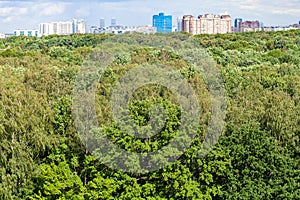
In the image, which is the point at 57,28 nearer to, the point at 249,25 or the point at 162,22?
the point at 249,25

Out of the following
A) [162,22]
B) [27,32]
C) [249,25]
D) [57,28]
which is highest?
[249,25]

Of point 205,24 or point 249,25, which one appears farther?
point 249,25

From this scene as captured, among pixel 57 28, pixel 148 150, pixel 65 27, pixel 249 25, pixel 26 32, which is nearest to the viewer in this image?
pixel 148 150

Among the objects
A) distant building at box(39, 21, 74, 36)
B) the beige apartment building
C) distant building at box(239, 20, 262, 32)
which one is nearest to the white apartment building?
distant building at box(39, 21, 74, 36)

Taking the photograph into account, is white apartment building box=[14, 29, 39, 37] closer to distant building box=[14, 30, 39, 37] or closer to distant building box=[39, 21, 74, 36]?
distant building box=[14, 30, 39, 37]

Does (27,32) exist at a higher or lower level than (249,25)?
lower

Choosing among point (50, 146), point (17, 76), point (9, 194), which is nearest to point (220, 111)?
point (50, 146)

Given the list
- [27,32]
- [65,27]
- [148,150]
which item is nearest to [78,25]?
[65,27]
